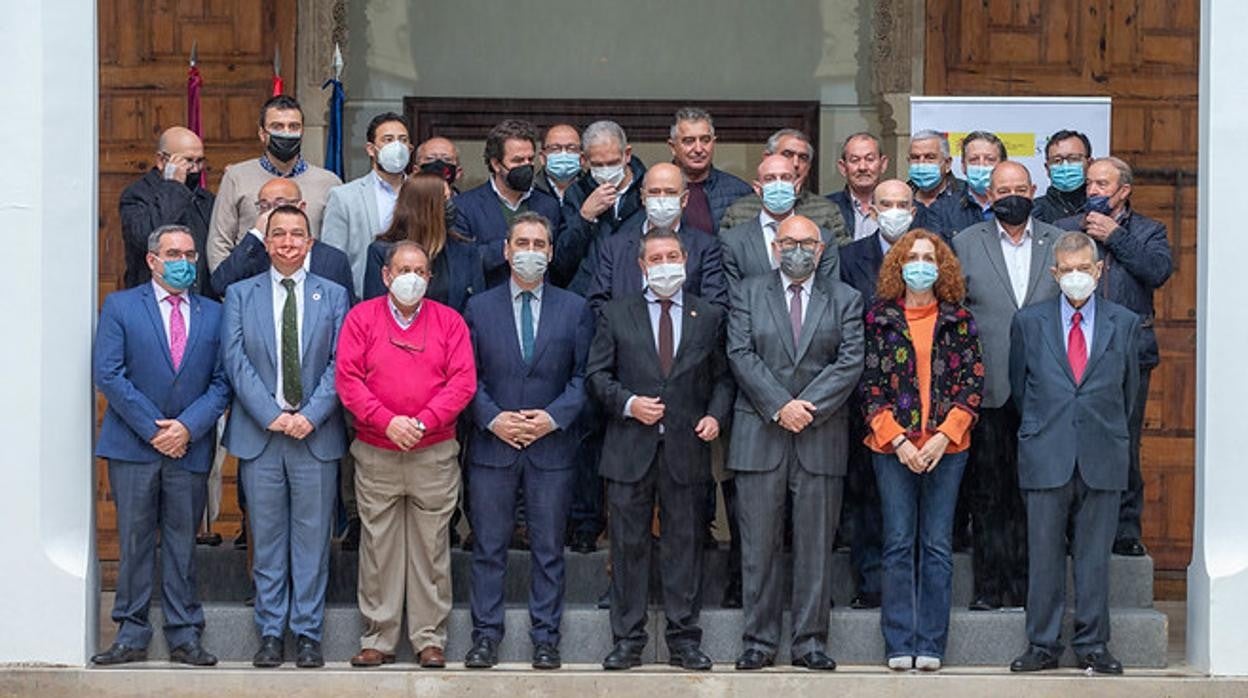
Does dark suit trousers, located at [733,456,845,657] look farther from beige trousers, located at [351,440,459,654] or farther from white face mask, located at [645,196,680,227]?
beige trousers, located at [351,440,459,654]

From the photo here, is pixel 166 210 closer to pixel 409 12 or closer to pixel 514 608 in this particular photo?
pixel 514 608

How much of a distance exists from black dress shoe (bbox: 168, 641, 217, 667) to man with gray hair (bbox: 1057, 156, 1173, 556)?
456cm

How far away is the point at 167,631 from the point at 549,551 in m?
1.86

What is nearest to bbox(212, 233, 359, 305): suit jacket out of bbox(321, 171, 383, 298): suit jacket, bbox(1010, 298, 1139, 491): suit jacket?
bbox(321, 171, 383, 298): suit jacket

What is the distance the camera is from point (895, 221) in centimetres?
1141

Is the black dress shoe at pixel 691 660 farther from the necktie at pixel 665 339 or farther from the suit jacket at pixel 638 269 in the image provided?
the suit jacket at pixel 638 269

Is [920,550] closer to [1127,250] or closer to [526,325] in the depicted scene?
[1127,250]

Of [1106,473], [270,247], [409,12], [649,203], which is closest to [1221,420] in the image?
[1106,473]

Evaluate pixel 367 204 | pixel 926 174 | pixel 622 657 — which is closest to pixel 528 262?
pixel 367 204

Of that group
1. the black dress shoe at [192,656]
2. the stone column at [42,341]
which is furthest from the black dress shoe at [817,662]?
the stone column at [42,341]

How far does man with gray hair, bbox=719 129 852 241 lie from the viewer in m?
11.6

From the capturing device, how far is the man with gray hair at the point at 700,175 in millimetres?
11922

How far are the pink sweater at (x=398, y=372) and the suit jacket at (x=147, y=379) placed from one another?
66 centimetres

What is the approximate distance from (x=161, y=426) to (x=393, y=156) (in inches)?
72.8
